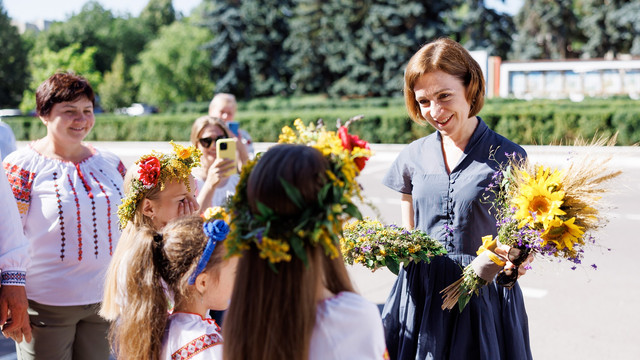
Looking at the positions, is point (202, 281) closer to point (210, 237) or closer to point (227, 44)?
point (210, 237)

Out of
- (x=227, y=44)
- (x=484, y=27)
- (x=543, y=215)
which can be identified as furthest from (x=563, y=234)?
(x=484, y=27)

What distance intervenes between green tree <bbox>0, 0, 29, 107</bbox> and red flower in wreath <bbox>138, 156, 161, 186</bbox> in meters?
40.6

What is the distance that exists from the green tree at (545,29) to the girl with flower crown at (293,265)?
44990 millimetres

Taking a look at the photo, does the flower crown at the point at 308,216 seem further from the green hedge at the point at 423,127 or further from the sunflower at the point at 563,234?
the green hedge at the point at 423,127

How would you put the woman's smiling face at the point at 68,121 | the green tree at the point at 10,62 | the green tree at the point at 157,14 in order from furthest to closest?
the green tree at the point at 157,14 → the green tree at the point at 10,62 → the woman's smiling face at the point at 68,121

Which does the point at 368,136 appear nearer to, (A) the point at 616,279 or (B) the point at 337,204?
(A) the point at 616,279

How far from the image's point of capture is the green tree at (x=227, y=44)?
38250mm

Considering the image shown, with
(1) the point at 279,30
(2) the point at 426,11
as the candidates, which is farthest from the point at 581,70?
(1) the point at 279,30

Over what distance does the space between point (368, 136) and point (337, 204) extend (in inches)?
759

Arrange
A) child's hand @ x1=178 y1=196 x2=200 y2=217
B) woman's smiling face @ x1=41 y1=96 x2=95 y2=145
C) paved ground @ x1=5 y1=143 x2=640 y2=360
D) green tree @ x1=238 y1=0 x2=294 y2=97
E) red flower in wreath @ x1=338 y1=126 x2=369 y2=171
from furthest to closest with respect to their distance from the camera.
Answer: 1. green tree @ x1=238 y1=0 x2=294 y2=97
2. paved ground @ x1=5 y1=143 x2=640 y2=360
3. woman's smiling face @ x1=41 y1=96 x2=95 y2=145
4. child's hand @ x1=178 y1=196 x2=200 y2=217
5. red flower in wreath @ x1=338 y1=126 x2=369 y2=171

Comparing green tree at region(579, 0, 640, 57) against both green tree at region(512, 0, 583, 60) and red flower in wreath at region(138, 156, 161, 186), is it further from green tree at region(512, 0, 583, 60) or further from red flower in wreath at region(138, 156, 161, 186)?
red flower in wreath at region(138, 156, 161, 186)

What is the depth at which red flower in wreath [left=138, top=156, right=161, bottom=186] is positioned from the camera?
2.71 m

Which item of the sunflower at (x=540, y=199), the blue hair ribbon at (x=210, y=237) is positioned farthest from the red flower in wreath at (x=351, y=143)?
the sunflower at (x=540, y=199)

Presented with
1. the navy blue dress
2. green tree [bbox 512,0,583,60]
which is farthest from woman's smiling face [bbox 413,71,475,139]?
green tree [bbox 512,0,583,60]
